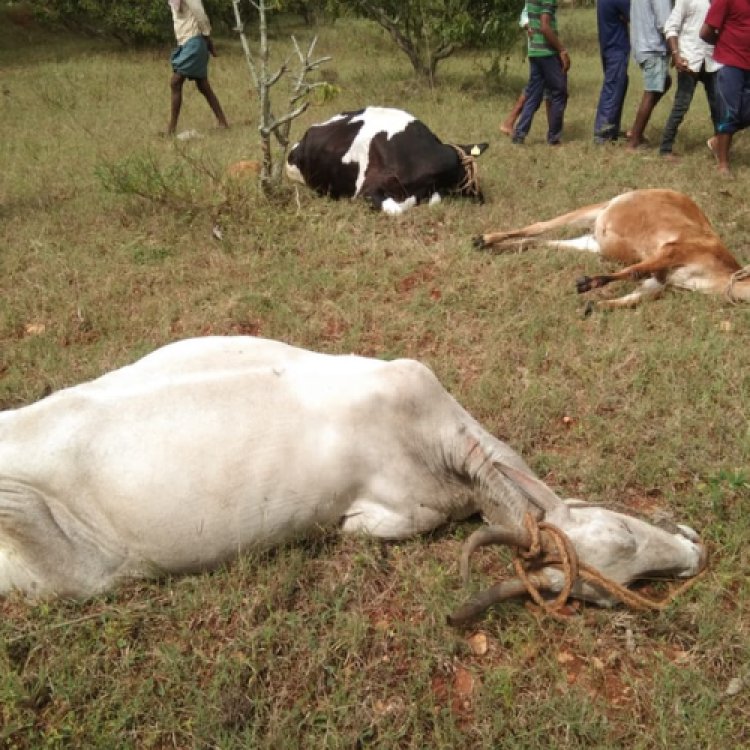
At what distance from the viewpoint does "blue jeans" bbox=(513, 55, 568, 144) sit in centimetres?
768

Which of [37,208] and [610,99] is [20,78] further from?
[610,99]

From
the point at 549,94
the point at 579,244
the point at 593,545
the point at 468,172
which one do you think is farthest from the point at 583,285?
the point at 549,94

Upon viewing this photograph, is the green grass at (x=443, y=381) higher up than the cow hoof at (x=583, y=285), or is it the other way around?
the cow hoof at (x=583, y=285)

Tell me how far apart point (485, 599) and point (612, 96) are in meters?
7.15

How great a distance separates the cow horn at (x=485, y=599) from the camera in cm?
221

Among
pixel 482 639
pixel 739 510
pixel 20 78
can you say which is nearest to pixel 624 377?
pixel 739 510

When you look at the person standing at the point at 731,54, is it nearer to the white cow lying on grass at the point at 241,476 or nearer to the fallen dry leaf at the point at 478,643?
the white cow lying on grass at the point at 241,476

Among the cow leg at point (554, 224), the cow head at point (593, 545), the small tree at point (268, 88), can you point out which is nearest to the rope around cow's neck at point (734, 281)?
the cow leg at point (554, 224)

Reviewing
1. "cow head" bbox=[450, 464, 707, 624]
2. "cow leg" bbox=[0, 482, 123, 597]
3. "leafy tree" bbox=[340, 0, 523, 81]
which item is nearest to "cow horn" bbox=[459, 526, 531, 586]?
"cow head" bbox=[450, 464, 707, 624]

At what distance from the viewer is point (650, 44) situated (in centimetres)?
732

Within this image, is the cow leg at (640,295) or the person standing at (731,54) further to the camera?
the person standing at (731,54)

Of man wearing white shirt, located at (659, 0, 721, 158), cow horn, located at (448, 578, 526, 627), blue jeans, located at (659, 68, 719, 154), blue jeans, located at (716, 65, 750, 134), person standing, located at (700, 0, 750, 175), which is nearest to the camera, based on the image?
cow horn, located at (448, 578, 526, 627)

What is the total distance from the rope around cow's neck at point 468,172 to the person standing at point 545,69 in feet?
7.35

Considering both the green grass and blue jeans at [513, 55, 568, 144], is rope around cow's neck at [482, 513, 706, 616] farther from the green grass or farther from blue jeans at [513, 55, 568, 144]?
blue jeans at [513, 55, 568, 144]
